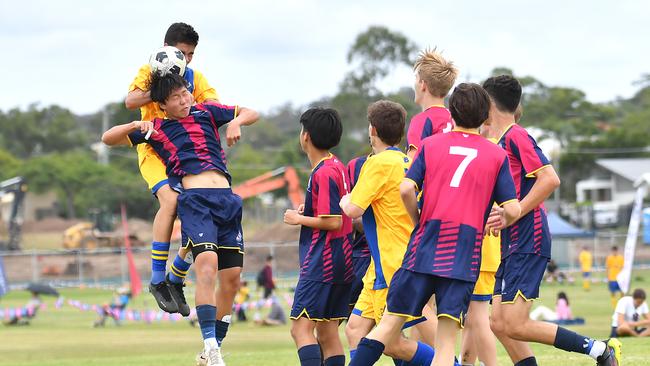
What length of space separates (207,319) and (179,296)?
2.23 feet

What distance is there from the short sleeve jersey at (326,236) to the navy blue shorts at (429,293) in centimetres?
156

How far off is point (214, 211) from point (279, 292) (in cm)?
3316

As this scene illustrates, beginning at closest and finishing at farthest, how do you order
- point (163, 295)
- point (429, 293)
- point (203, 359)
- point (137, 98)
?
point (429, 293) → point (203, 359) → point (137, 98) → point (163, 295)

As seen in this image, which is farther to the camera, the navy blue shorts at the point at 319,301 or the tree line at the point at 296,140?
the tree line at the point at 296,140

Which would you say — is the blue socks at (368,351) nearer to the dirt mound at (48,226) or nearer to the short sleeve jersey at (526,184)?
the short sleeve jersey at (526,184)

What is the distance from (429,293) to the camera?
7.50 meters

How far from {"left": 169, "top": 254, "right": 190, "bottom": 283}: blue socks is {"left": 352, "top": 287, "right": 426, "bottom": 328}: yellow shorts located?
1.85m

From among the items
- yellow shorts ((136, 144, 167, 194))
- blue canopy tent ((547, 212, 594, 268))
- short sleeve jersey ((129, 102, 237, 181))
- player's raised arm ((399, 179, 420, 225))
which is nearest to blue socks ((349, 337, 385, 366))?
player's raised arm ((399, 179, 420, 225))

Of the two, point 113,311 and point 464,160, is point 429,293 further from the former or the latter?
point 113,311

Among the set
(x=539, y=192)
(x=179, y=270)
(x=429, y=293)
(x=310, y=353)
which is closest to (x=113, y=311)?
(x=179, y=270)

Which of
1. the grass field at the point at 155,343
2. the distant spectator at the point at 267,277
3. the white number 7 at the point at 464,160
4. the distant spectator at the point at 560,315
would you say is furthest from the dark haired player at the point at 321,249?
the distant spectator at the point at 267,277

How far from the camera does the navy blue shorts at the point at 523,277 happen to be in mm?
8805

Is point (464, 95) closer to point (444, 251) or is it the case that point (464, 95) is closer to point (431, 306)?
point (444, 251)

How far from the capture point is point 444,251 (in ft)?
24.2
